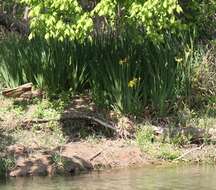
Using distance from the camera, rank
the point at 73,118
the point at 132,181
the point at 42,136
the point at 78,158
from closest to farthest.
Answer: the point at 132,181, the point at 78,158, the point at 42,136, the point at 73,118

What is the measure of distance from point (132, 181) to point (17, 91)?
17.3 feet

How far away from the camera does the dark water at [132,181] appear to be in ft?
33.4

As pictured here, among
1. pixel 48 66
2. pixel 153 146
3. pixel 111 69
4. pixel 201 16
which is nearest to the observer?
pixel 153 146

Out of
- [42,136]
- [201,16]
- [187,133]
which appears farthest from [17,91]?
[201,16]

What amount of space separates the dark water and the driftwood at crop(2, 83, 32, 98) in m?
4.13

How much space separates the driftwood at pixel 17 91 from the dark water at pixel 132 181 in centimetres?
413

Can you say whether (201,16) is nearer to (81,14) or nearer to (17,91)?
(17,91)

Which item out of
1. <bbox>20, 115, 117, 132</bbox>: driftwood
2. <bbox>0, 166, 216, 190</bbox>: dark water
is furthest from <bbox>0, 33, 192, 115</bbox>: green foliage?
<bbox>0, 166, 216, 190</bbox>: dark water

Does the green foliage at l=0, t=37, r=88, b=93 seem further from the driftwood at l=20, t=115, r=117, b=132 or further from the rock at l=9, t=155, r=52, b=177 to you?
the rock at l=9, t=155, r=52, b=177

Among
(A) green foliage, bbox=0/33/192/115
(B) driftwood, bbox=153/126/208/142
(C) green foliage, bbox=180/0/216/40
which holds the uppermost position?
(C) green foliage, bbox=180/0/216/40

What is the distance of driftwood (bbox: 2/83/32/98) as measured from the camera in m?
15.0

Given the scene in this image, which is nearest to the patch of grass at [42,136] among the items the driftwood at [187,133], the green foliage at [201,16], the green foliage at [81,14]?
the driftwood at [187,133]

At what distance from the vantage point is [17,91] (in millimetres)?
15031

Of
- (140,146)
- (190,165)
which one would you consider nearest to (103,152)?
(140,146)
